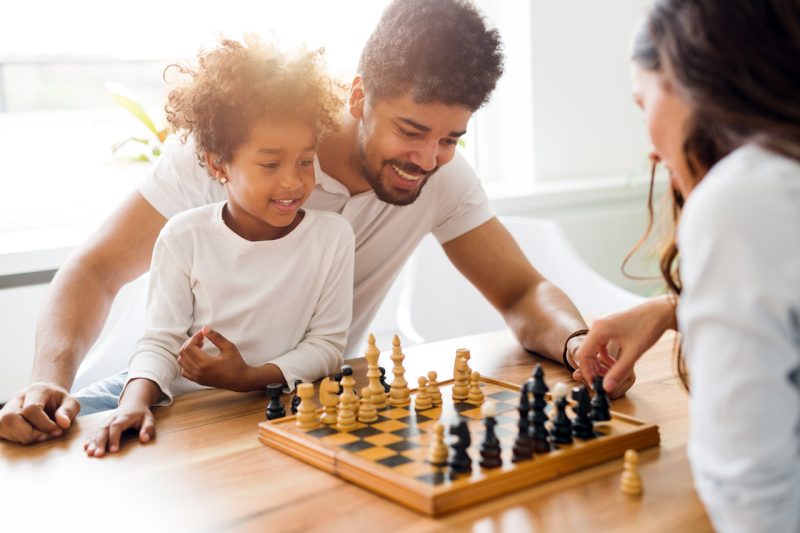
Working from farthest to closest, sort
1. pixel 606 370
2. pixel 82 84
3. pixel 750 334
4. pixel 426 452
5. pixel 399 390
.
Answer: pixel 82 84, pixel 606 370, pixel 399 390, pixel 426 452, pixel 750 334

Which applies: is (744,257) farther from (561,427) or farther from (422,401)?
(422,401)

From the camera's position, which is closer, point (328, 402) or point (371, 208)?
point (328, 402)

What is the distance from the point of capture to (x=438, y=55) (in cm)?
186

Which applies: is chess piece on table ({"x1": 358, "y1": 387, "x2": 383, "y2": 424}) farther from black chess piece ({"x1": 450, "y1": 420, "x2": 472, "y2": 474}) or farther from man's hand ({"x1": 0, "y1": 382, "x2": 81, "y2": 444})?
man's hand ({"x1": 0, "y1": 382, "x2": 81, "y2": 444})

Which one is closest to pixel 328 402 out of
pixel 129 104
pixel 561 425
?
pixel 561 425

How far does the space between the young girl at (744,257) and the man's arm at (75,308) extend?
104cm

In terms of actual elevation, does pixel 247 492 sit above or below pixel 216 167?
below

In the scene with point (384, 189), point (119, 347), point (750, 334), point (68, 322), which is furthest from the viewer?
point (119, 347)

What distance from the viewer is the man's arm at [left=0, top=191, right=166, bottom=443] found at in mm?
1446

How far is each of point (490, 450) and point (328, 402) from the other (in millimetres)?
325

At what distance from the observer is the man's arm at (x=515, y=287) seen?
6.09 ft

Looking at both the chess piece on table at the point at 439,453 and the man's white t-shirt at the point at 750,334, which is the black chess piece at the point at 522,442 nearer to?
the chess piece on table at the point at 439,453

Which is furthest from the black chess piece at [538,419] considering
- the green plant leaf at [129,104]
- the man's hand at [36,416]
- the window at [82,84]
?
the green plant leaf at [129,104]

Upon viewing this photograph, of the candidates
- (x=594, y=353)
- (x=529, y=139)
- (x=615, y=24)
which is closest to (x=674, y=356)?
(x=594, y=353)
